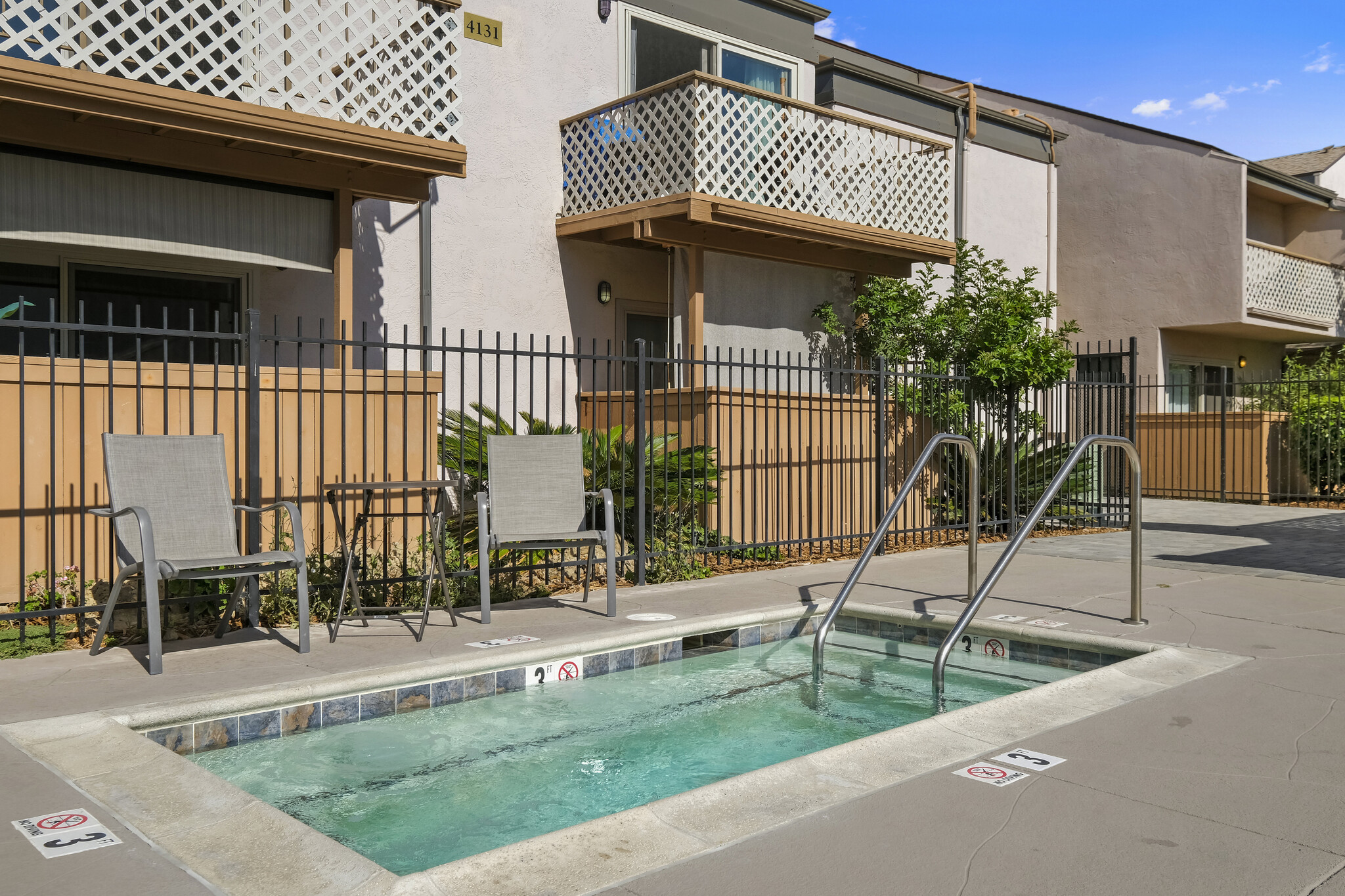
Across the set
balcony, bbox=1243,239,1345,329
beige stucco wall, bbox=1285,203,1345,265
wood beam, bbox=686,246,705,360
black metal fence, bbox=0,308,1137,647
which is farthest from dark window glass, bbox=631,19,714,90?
beige stucco wall, bbox=1285,203,1345,265

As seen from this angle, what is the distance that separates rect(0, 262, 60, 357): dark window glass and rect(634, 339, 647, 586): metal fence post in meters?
4.58

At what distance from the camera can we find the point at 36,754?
3.64m

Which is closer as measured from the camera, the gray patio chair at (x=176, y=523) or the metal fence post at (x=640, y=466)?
the gray patio chair at (x=176, y=523)

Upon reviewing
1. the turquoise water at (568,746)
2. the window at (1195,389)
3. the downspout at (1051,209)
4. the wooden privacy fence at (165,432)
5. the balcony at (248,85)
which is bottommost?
the turquoise water at (568,746)

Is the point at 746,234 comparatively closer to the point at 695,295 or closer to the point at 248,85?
the point at 695,295

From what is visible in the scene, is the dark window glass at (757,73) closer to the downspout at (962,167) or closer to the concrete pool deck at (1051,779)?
the downspout at (962,167)

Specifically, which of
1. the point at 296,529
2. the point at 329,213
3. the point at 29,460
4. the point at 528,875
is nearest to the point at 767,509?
the point at 329,213

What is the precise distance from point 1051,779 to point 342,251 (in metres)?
7.30

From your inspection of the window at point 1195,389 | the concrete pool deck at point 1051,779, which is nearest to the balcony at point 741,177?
the concrete pool deck at point 1051,779

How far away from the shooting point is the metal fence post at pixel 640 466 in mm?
7777

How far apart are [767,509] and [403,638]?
490cm

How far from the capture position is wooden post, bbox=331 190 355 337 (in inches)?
345

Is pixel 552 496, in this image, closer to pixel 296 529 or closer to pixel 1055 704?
pixel 296 529

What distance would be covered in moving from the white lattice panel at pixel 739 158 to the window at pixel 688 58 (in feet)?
3.95
